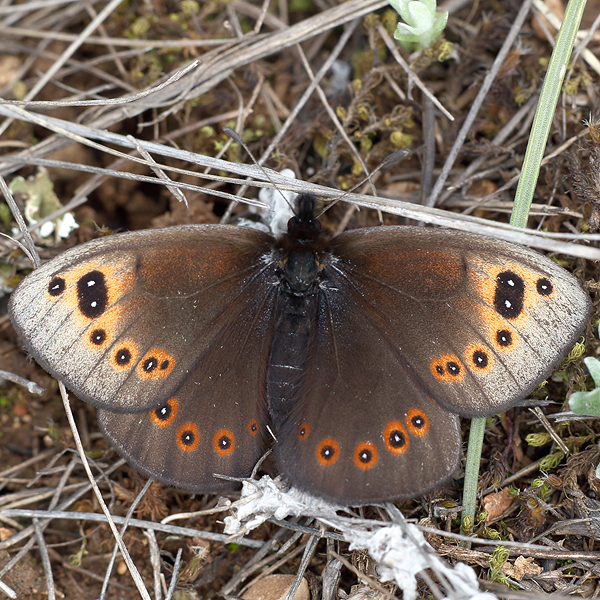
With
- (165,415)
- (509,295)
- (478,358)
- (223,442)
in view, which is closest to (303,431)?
(223,442)

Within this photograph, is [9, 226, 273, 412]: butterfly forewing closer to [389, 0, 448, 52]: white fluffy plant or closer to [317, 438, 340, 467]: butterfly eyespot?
[317, 438, 340, 467]: butterfly eyespot

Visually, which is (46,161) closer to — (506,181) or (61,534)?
(61,534)

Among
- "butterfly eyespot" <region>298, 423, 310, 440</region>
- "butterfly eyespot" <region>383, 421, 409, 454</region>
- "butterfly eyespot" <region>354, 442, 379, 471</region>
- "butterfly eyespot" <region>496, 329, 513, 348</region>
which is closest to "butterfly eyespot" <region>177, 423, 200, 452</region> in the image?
"butterfly eyespot" <region>298, 423, 310, 440</region>

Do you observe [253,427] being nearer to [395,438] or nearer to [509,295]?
[395,438]

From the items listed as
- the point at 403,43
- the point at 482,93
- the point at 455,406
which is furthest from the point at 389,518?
the point at 403,43

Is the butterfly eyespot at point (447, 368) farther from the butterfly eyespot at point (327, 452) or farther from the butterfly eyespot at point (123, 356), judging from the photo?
the butterfly eyespot at point (123, 356)

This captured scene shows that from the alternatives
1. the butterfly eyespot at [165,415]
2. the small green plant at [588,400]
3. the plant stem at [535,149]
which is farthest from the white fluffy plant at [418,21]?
the butterfly eyespot at [165,415]
